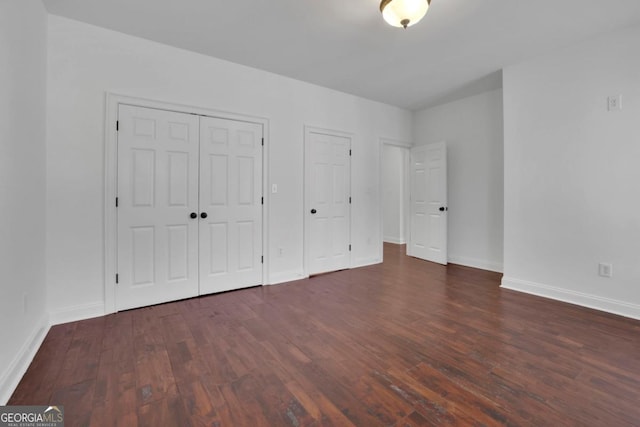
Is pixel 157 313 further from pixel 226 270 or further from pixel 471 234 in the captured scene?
pixel 471 234

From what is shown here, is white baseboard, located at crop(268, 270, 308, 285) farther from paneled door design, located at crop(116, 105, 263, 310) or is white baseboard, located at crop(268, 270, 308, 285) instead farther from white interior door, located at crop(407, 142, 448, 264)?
white interior door, located at crop(407, 142, 448, 264)

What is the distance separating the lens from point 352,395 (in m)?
1.69

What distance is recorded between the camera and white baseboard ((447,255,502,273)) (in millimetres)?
4545

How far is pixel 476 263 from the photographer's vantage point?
4812 mm

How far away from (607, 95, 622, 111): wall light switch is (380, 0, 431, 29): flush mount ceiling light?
7.49ft

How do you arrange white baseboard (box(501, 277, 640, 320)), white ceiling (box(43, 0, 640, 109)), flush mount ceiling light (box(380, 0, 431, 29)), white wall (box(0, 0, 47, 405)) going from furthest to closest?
white baseboard (box(501, 277, 640, 320)) → white ceiling (box(43, 0, 640, 109)) → flush mount ceiling light (box(380, 0, 431, 29)) → white wall (box(0, 0, 47, 405))

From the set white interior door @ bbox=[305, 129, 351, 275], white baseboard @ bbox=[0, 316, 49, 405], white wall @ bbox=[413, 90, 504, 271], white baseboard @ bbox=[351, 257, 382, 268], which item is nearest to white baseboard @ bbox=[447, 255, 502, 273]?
white wall @ bbox=[413, 90, 504, 271]

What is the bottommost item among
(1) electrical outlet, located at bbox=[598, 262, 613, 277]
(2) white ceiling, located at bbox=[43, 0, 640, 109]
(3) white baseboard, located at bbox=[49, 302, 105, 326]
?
(3) white baseboard, located at bbox=[49, 302, 105, 326]

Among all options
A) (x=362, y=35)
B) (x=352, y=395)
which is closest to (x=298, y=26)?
(x=362, y=35)

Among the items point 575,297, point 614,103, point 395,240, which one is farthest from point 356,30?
point 395,240

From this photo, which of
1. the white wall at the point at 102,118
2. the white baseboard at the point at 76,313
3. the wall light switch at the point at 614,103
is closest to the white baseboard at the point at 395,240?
the white wall at the point at 102,118

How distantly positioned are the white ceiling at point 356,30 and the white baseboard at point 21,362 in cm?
276

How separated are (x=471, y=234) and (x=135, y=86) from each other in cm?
518

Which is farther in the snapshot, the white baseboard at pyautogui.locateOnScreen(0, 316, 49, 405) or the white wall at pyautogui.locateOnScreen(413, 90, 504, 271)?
the white wall at pyautogui.locateOnScreen(413, 90, 504, 271)
